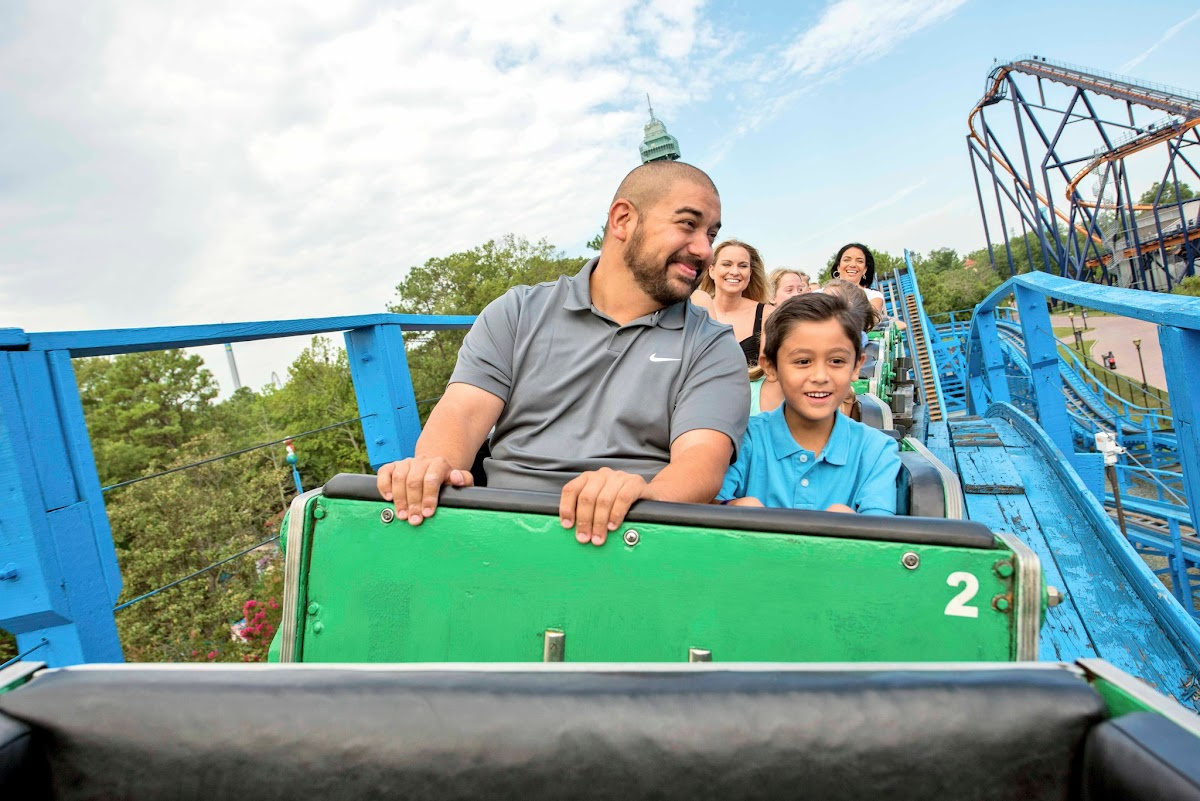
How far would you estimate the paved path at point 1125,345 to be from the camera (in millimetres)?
27797

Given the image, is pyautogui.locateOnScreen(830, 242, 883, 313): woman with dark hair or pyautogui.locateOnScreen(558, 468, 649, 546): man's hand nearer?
pyautogui.locateOnScreen(558, 468, 649, 546): man's hand

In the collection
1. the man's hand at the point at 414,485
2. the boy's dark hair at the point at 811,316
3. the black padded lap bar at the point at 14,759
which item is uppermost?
the boy's dark hair at the point at 811,316

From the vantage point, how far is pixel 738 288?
12.1 ft

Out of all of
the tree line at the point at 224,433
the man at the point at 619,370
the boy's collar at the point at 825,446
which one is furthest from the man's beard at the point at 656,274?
the tree line at the point at 224,433

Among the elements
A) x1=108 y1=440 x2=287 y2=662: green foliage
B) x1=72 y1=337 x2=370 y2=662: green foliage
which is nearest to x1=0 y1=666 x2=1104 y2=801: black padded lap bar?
x1=72 y1=337 x2=370 y2=662: green foliage

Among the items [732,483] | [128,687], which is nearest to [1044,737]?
[128,687]

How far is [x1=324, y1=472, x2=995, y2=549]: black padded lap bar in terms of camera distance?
3.20 feet

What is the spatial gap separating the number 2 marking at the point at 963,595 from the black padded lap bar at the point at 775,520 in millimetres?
47

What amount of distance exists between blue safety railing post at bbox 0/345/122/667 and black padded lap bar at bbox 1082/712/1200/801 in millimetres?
1596

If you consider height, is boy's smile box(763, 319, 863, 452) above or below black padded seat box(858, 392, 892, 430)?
above

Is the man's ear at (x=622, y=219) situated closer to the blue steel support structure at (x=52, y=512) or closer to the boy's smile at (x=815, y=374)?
the boy's smile at (x=815, y=374)

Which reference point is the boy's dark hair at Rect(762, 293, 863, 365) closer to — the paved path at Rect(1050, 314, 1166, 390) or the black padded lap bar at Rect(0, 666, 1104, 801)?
the black padded lap bar at Rect(0, 666, 1104, 801)

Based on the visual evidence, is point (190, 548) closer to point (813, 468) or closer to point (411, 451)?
point (411, 451)

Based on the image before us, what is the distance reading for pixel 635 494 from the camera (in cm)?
109
